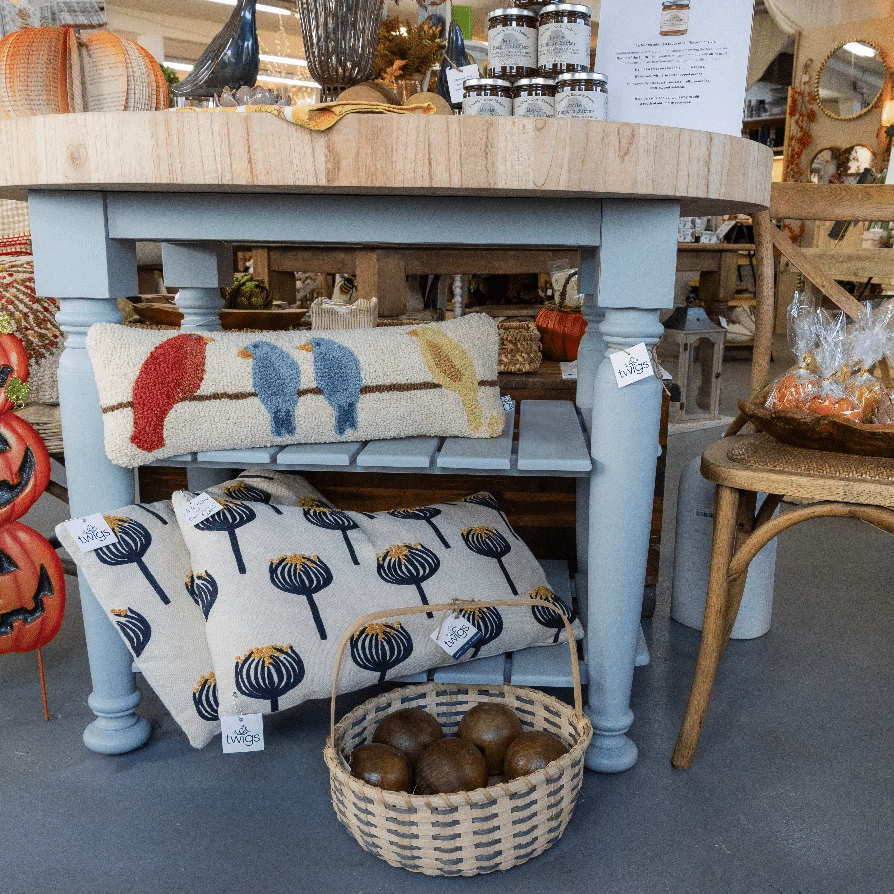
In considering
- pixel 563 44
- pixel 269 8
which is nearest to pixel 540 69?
pixel 563 44

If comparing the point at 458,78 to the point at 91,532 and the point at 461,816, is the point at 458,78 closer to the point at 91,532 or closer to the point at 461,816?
the point at 91,532

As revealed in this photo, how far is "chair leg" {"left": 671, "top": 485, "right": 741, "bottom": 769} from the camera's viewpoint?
3.76 ft

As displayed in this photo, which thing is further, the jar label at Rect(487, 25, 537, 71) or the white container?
the white container

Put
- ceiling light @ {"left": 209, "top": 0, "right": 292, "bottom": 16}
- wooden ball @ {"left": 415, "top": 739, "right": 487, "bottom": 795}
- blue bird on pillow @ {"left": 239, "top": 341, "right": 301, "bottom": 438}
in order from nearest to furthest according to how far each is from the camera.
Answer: wooden ball @ {"left": 415, "top": 739, "right": 487, "bottom": 795} → blue bird on pillow @ {"left": 239, "top": 341, "right": 301, "bottom": 438} → ceiling light @ {"left": 209, "top": 0, "right": 292, "bottom": 16}

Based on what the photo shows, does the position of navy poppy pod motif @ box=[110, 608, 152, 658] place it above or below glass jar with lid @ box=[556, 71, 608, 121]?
below

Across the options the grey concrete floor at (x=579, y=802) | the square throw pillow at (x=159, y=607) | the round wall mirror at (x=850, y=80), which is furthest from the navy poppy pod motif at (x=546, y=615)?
the round wall mirror at (x=850, y=80)

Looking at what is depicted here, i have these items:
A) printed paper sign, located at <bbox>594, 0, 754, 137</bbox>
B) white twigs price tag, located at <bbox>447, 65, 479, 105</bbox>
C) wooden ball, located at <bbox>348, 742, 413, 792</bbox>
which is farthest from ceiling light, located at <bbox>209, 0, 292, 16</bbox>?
wooden ball, located at <bbox>348, 742, 413, 792</bbox>

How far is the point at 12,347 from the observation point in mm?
1277

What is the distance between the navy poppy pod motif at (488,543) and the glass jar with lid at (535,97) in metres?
0.60

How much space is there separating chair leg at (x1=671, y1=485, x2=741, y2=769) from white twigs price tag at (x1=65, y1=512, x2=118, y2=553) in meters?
0.80

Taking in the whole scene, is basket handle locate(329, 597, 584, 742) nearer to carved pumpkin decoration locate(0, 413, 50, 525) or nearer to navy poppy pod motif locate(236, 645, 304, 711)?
navy poppy pod motif locate(236, 645, 304, 711)

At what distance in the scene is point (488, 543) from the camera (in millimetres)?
1324

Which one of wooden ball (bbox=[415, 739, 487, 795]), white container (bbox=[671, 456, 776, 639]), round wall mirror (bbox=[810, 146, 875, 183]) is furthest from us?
round wall mirror (bbox=[810, 146, 875, 183])

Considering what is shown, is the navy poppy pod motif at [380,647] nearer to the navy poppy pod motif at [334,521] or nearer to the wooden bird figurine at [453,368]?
the navy poppy pod motif at [334,521]
